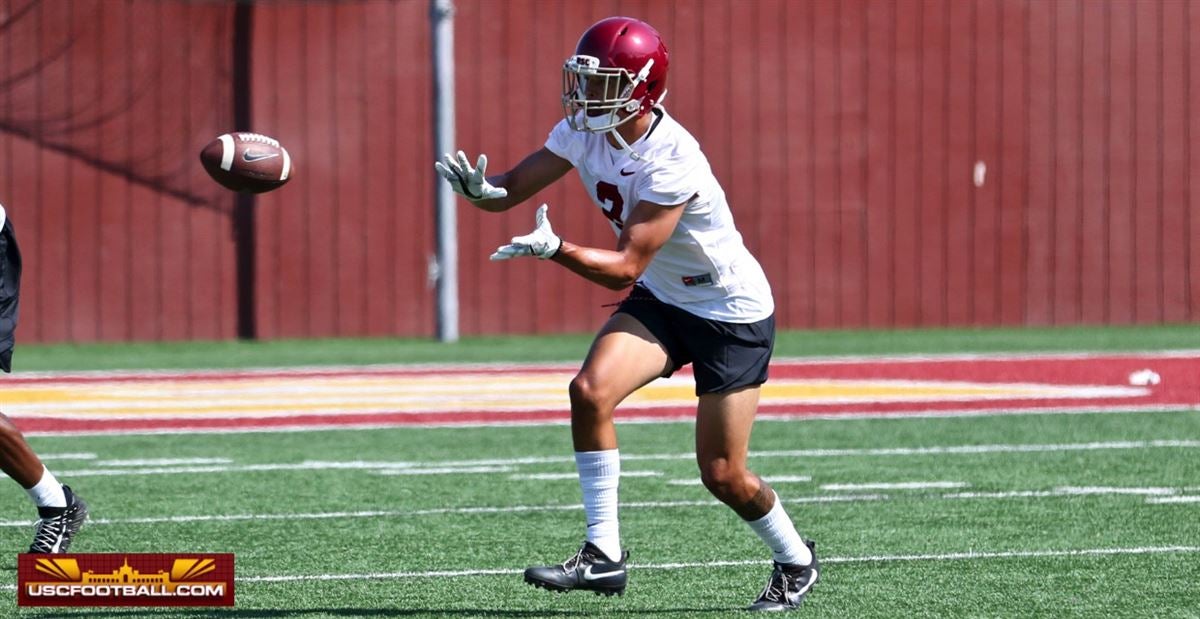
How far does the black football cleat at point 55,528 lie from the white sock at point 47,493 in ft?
0.05

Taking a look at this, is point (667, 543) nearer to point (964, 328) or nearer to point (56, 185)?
point (56, 185)

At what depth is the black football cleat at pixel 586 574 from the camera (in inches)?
218

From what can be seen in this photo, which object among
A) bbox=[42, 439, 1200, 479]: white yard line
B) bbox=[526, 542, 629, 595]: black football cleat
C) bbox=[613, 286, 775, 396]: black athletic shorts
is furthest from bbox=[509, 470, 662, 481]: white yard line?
bbox=[526, 542, 629, 595]: black football cleat

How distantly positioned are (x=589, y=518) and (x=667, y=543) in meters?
1.38

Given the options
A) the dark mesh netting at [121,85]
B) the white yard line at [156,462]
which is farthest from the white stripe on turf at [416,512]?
the dark mesh netting at [121,85]

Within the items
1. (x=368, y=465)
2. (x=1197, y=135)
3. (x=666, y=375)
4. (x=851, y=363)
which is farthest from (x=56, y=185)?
(x=666, y=375)

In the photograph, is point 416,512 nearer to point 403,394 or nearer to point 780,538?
point 780,538

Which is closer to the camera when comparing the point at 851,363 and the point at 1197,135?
the point at 851,363

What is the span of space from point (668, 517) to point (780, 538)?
6.22 feet

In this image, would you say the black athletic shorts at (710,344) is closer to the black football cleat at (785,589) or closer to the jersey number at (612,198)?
the jersey number at (612,198)

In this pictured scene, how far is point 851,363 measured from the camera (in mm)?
14828

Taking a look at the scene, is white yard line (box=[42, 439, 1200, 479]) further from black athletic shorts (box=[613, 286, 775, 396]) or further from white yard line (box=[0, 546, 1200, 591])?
black athletic shorts (box=[613, 286, 775, 396])

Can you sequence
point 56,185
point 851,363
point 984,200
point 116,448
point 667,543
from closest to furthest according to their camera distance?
point 667,543, point 116,448, point 851,363, point 56,185, point 984,200

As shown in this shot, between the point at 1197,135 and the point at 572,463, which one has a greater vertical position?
the point at 1197,135
